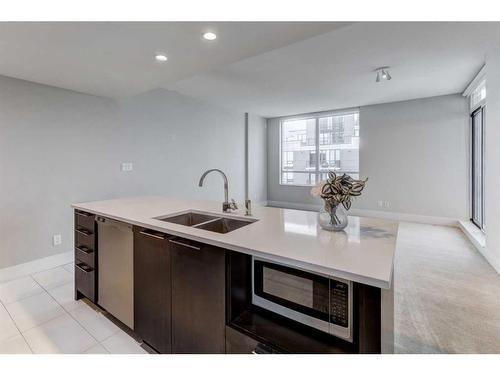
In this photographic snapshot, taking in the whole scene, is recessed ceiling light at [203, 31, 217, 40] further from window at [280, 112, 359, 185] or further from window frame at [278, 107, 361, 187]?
window at [280, 112, 359, 185]

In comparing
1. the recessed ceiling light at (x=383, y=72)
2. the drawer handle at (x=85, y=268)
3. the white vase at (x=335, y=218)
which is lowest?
the drawer handle at (x=85, y=268)

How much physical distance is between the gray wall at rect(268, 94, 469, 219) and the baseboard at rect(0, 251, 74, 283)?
5.63 m

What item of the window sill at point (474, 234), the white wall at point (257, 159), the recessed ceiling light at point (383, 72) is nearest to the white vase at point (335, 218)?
the recessed ceiling light at point (383, 72)

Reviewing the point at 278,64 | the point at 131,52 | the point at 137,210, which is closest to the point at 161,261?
the point at 137,210

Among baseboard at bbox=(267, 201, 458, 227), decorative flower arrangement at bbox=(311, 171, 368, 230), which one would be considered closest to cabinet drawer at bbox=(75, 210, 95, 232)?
decorative flower arrangement at bbox=(311, 171, 368, 230)

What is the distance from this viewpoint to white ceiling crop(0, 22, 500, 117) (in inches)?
72.6

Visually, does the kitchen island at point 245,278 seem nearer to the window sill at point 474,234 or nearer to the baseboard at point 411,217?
the window sill at point 474,234

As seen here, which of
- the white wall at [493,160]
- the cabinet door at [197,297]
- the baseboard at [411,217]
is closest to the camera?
the cabinet door at [197,297]

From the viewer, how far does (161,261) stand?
1.57 meters

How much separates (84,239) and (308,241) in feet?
6.54

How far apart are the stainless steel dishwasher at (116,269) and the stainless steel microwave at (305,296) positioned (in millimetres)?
1011

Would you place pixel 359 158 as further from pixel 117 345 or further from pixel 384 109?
pixel 117 345

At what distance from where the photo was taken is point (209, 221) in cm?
191

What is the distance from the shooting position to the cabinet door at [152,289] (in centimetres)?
154
